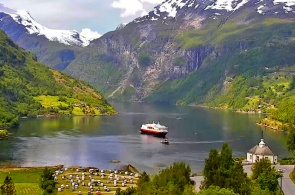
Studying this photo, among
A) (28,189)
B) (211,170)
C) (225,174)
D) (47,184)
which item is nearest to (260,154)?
(211,170)

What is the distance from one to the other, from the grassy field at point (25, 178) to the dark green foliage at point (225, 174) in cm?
3327

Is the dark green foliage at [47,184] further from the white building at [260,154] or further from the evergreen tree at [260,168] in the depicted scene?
the white building at [260,154]

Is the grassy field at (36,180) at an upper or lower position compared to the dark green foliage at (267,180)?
lower

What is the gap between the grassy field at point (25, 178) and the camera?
95.4 m

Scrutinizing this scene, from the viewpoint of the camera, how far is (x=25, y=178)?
110m

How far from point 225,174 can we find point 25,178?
171 feet

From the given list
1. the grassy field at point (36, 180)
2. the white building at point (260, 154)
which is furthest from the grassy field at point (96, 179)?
the white building at point (260, 154)

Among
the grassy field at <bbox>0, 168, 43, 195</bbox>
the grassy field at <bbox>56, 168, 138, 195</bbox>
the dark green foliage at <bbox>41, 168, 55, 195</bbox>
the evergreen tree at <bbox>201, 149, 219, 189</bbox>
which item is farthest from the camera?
the grassy field at <bbox>56, 168, 138, 195</bbox>

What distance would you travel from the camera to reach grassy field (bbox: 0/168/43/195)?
95438 millimetres

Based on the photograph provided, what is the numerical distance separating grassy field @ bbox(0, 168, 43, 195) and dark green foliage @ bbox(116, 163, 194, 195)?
25.8 meters

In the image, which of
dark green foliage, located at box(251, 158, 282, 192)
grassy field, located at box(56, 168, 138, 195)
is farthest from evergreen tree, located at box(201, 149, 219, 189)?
grassy field, located at box(56, 168, 138, 195)

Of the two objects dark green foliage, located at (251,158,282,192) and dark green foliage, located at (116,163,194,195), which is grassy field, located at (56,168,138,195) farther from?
dark green foliage, located at (251,158,282,192)

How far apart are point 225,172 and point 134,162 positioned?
212 ft

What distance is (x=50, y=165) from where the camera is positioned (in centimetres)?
13038
